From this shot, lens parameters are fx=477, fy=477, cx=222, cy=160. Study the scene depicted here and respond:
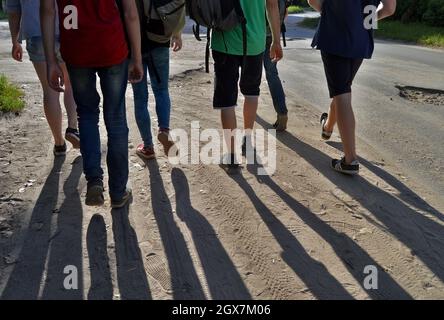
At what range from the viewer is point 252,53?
371 centimetres

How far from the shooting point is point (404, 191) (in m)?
3.66

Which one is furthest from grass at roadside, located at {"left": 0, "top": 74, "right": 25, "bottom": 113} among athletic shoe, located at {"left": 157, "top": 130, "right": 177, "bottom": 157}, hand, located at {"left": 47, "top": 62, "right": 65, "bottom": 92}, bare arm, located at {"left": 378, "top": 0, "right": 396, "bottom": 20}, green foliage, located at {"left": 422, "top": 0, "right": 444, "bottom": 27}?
green foliage, located at {"left": 422, "top": 0, "right": 444, "bottom": 27}

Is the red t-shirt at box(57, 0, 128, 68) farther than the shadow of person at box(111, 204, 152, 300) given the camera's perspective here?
Yes

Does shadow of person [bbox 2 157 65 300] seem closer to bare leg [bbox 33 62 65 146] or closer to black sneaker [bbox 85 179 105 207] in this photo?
black sneaker [bbox 85 179 105 207]

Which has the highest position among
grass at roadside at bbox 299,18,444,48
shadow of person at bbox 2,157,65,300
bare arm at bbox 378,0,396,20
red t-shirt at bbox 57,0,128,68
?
bare arm at bbox 378,0,396,20

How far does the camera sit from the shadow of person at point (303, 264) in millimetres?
2447

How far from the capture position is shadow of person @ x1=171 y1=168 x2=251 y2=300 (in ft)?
7.98

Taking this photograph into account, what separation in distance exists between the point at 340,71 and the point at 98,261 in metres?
2.27

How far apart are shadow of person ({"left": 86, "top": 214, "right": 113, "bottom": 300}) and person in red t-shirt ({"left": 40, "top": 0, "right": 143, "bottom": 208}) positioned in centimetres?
17

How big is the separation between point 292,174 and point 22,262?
2.14 meters

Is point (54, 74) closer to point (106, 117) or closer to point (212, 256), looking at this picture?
point (106, 117)

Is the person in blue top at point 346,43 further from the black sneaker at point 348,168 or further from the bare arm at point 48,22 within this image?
the bare arm at point 48,22
